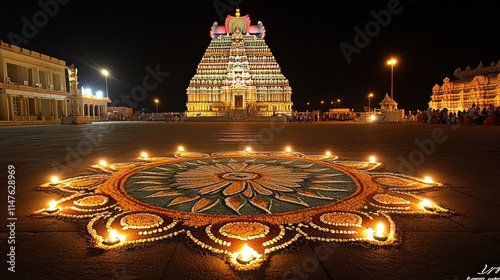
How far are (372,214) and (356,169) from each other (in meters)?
2.38

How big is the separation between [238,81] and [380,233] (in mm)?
50180

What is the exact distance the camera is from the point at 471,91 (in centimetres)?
3466

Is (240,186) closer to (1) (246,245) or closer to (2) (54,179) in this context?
(1) (246,245)

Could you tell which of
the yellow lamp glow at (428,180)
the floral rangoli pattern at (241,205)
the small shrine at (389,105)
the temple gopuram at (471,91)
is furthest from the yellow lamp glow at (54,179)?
the temple gopuram at (471,91)

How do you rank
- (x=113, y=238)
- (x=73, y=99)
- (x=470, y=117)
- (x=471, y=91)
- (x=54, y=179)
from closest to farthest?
(x=113, y=238), (x=54, y=179), (x=470, y=117), (x=73, y=99), (x=471, y=91)

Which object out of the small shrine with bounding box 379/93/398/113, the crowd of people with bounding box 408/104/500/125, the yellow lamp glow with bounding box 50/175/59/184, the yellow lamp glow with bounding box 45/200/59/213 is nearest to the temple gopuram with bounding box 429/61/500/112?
the small shrine with bounding box 379/93/398/113

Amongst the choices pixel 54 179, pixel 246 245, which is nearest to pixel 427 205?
pixel 246 245

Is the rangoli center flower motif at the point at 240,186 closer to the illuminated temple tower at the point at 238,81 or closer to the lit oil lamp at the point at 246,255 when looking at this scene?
the lit oil lamp at the point at 246,255

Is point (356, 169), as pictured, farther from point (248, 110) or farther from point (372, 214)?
point (248, 110)

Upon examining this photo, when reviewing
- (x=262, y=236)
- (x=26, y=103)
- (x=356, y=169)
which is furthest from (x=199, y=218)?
(x=26, y=103)

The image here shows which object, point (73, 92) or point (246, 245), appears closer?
point (246, 245)

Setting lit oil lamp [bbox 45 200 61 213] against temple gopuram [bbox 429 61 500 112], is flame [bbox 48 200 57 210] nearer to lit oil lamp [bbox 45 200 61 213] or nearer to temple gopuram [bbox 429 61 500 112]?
lit oil lamp [bbox 45 200 61 213]

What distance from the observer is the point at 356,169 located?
197 inches

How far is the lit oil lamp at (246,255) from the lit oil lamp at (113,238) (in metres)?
0.89
